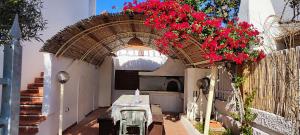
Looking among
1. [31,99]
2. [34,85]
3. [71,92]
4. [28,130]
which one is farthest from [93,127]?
[28,130]

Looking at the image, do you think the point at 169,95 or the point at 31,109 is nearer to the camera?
the point at 31,109

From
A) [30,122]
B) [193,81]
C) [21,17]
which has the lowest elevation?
[30,122]

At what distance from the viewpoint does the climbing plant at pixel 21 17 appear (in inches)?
141

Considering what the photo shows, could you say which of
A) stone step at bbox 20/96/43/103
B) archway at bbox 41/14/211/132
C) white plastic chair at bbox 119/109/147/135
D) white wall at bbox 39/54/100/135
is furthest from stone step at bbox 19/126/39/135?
white plastic chair at bbox 119/109/147/135

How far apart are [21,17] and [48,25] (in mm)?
8850

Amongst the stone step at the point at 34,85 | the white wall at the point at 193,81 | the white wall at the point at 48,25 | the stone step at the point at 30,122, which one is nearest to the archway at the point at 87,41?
the white wall at the point at 193,81

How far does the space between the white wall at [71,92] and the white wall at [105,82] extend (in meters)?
0.56

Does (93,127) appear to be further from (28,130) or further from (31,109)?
(28,130)

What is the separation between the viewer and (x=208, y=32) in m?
7.89

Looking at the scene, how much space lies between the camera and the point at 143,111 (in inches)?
316

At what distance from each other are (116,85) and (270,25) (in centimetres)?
1268

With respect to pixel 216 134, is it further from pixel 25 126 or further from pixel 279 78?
pixel 25 126

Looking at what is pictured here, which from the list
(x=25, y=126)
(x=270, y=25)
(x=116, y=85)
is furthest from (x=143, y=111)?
(x=116, y=85)

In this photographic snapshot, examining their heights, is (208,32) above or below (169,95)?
above
